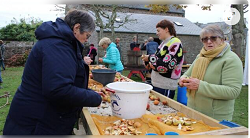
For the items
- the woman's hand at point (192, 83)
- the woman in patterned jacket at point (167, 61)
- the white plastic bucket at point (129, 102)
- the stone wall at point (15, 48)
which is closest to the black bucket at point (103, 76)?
the woman in patterned jacket at point (167, 61)

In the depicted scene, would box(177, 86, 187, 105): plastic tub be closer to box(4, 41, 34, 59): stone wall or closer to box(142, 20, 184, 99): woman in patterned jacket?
box(142, 20, 184, 99): woman in patterned jacket

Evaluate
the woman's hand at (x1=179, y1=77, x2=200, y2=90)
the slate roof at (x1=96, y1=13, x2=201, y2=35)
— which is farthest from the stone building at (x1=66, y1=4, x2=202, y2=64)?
the woman's hand at (x1=179, y1=77, x2=200, y2=90)

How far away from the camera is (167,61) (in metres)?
2.63

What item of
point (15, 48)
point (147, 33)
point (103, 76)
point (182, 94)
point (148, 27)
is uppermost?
point (148, 27)

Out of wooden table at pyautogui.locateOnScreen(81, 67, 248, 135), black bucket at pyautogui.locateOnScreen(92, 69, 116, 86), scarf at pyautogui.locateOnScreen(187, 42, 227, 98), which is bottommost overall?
wooden table at pyautogui.locateOnScreen(81, 67, 248, 135)

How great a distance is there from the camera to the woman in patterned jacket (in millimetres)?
2654

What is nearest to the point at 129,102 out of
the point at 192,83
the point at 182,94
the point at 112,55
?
the point at 192,83

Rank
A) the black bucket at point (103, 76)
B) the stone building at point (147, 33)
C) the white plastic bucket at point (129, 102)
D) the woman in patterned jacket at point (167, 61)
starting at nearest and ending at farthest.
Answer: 1. the white plastic bucket at point (129, 102)
2. the woman in patterned jacket at point (167, 61)
3. the black bucket at point (103, 76)
4. the stone building at point (147, 33)

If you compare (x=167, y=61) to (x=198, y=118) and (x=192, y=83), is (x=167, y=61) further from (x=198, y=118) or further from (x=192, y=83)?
(x=198, y=118)

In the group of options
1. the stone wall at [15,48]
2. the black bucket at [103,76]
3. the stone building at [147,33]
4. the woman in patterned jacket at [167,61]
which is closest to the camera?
the woman in patterned jacket at [167,61]

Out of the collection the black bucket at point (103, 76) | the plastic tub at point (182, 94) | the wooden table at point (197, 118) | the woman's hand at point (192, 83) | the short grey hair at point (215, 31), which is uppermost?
the short grey hair at point (215, 31)

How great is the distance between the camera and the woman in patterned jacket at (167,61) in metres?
2.65

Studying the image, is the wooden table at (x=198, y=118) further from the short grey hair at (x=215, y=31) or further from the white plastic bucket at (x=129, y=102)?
the short grey hair at (x=215, y=31)

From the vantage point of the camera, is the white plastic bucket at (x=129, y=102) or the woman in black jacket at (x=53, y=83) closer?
the woman in black jacket at (x=53, y=83)
